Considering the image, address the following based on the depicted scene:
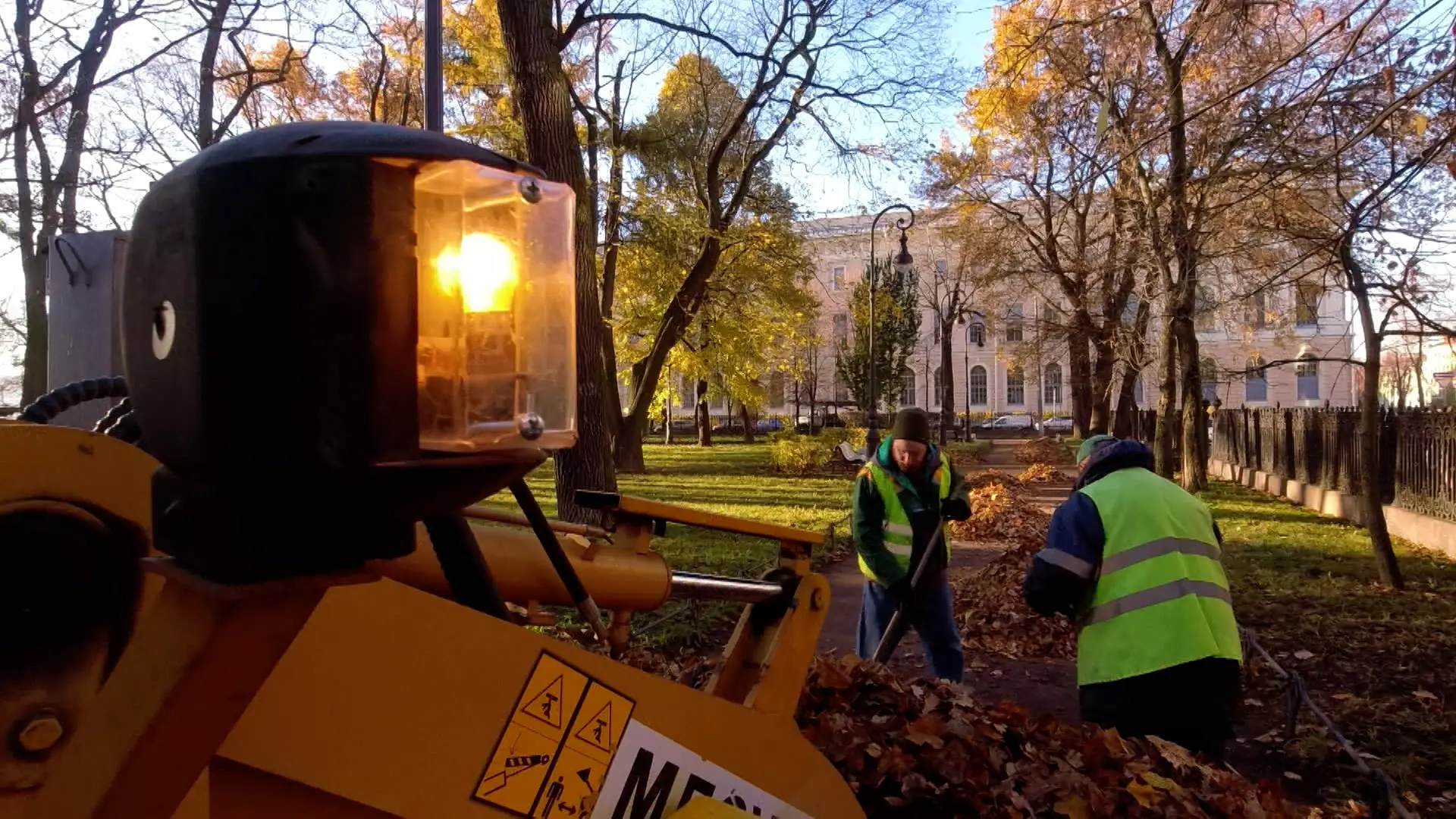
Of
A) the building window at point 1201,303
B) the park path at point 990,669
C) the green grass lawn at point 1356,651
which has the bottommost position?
the park path at point 990,669

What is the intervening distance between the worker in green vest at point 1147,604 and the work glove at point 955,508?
1.94 metres

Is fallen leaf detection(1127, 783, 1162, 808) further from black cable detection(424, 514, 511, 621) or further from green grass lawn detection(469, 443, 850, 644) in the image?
black cable detection(424, 514, 511, 621)

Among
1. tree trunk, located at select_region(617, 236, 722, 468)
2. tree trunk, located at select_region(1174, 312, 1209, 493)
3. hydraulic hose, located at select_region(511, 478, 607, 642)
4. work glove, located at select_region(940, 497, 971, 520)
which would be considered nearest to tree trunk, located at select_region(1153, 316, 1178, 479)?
tree trunk, located at select_region(1174, 312, 1209, 493)

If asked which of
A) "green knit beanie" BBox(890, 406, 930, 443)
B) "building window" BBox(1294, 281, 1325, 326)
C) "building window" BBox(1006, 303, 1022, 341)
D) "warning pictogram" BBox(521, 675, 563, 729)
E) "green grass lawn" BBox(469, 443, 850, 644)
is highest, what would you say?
"building window" BBox(1006, 303, 1022, 341)

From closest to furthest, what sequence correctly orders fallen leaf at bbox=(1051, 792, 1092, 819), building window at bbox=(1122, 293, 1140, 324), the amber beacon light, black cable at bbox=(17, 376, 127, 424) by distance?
1. the amber beacon light
2. black cable at bbox=(17, 376, 127, 424)
3. fallen leaf at bbox=(1051, 792, 1092, 819)
4. building window at bbox=(1122, 293, 1140, 324)

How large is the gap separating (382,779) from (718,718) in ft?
2.34

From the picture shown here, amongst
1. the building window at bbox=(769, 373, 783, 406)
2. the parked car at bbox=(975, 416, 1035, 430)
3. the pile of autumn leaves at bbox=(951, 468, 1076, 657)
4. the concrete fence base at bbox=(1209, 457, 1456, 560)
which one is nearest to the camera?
the pile of autumn leaves at bbox=(951, 468, 1076, 657)

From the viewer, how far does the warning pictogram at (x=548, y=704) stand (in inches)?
53.5

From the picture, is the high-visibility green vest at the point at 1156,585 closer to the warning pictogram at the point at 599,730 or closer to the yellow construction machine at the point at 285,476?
the warning pictogram at the point at 599,730

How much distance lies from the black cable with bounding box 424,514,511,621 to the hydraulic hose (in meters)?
0.09

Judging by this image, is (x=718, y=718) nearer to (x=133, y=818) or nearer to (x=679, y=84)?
(x=133, y=818)

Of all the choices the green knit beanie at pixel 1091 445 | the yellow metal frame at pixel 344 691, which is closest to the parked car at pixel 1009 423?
the green knit beanie at pixel 1091 445

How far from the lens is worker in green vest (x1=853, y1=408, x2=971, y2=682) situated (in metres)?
5.54

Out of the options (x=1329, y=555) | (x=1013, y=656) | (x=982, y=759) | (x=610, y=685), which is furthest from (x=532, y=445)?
(x=1329, y=555)
